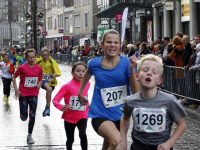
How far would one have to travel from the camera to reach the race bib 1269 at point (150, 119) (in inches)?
181

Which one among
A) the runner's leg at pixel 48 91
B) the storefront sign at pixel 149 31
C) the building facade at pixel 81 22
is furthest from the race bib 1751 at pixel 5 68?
the building facade at pixel 81 22

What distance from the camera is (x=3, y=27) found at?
553ft

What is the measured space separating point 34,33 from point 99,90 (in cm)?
2830

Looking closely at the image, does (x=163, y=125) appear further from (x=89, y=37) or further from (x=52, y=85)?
(x=89, y=37)

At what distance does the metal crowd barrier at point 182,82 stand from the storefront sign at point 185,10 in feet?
40.5

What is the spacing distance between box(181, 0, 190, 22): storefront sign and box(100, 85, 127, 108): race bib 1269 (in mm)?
22956

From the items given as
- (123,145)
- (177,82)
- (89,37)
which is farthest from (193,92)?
(89,37)

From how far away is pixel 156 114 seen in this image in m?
4.60

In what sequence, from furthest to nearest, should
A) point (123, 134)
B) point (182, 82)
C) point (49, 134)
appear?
point (182, 82) < point (49, 134) < point (123, 134)

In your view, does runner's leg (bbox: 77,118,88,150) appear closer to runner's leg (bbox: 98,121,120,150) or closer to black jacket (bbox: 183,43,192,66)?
runner's leg (bbox: 98,121,120,150)

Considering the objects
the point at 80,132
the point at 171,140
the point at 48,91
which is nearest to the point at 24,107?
the point at 80,132

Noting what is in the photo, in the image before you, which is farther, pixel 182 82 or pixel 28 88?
pixel 182 82

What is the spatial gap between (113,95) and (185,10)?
77.9ft

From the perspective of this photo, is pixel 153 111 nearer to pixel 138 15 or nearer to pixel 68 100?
pixel 68 100
